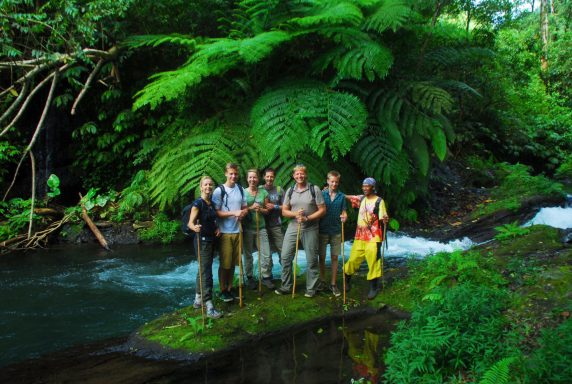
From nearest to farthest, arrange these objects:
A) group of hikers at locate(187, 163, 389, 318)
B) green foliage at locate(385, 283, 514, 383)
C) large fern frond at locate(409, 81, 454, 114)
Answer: green foliage at locate(385, 283, 514, 383), group of hikers at locate(187, 163, 389, 318), large fern frond at locate(409, 81, 454, 114)

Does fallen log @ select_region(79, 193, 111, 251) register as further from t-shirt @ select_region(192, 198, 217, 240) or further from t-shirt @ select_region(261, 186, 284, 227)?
t-shirt @ select_region(192, 198, 217, 240)

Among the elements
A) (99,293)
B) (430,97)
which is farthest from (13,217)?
(430,97)

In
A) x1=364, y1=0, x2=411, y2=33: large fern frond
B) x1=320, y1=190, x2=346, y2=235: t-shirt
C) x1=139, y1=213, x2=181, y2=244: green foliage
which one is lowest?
x1=139, y1=213, x2=181, y2=244: green foliage

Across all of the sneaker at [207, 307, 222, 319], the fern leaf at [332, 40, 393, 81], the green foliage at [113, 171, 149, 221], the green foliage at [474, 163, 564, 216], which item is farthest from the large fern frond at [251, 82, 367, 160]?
the green foliage at [474, 163, 564, 216]

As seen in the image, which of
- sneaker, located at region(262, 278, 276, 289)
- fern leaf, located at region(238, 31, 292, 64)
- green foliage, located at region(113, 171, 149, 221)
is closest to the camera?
sneaker, located at region(262, 278, 276, 289)

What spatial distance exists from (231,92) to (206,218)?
12.0ft

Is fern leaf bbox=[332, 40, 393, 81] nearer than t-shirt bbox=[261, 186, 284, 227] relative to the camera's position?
No

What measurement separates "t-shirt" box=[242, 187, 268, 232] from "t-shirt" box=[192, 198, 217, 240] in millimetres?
512

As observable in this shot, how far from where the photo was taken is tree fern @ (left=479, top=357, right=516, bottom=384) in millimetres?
3018

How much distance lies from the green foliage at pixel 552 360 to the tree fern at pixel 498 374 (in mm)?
117

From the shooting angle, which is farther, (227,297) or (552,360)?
(227,297)

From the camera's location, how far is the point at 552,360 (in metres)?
3.04

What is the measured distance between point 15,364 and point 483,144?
12.1m

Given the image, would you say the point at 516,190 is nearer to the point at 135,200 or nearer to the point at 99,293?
the point at 135,200
